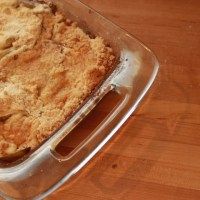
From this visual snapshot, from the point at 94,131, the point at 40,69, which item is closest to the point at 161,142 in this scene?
the point at 94,131

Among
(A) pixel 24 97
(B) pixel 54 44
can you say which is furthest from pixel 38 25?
(A) pixel 24 97

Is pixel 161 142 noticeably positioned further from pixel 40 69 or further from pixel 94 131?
pixel 40 69
